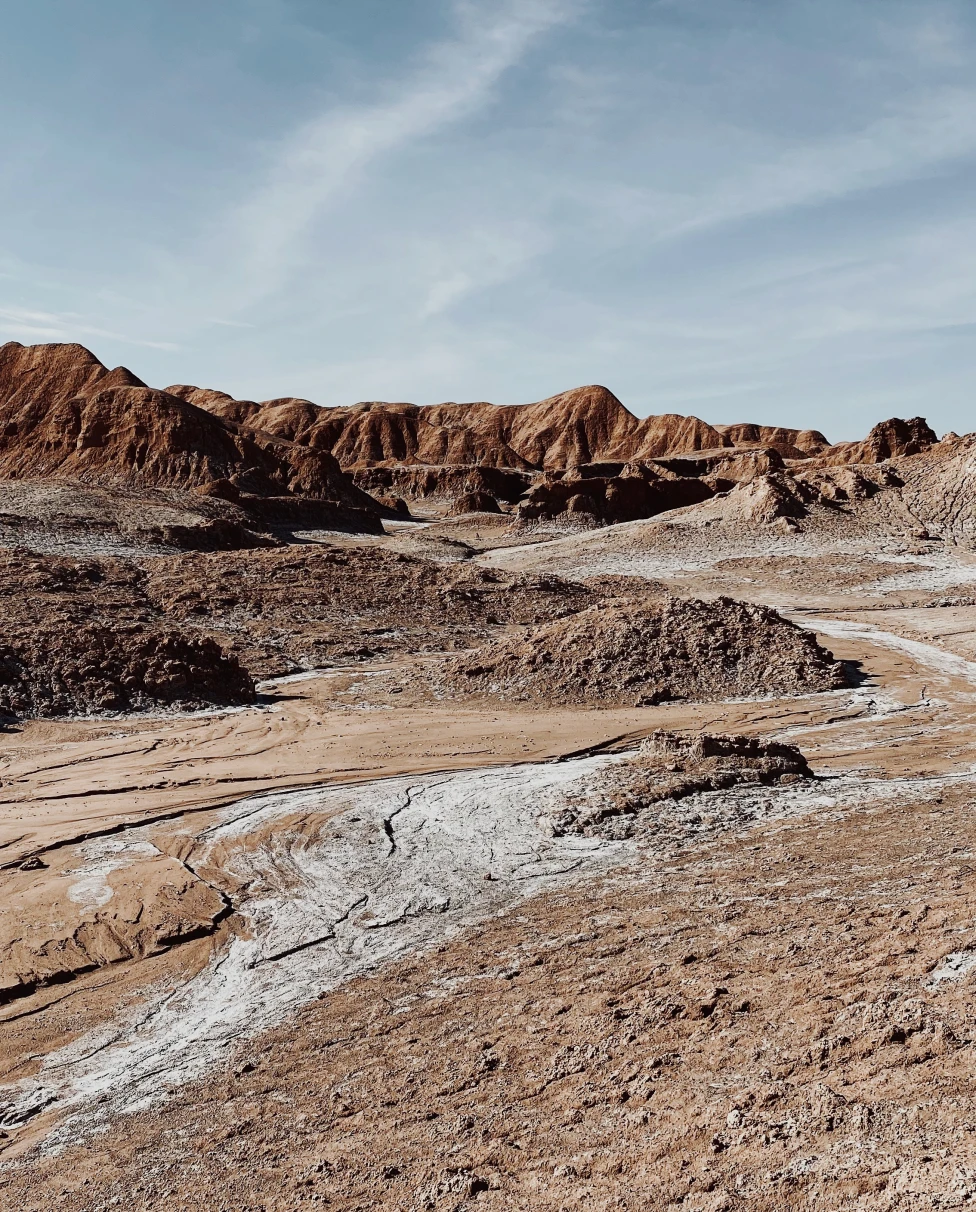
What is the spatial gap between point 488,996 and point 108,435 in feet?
226

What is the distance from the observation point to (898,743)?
13.5 metres

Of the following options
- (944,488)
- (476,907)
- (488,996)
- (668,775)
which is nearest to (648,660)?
(668,775)

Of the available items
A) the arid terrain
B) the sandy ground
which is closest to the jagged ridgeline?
the arid terrain

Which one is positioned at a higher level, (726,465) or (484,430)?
(484,430)

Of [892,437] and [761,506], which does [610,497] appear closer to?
[761,506]

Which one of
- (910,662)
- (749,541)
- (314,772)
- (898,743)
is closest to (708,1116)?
(314,772)

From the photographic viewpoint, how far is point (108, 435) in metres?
67.6

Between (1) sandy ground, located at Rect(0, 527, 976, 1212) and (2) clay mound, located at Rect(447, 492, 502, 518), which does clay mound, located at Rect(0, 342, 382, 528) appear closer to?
(2) clay mound, located at Rect(447, 492, 502, 518)

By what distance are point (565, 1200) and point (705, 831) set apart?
610cm

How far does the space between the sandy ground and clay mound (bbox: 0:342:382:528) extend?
5361cm

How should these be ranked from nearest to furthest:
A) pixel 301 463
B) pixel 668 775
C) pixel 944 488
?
pixel 668 775 < pixel 944 488 < pixel 301 463

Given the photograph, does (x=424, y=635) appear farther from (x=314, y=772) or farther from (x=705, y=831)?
(x=705, y=831)

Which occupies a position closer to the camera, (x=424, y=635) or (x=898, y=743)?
(x=898, y=743)

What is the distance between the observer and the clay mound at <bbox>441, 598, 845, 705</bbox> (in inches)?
700
